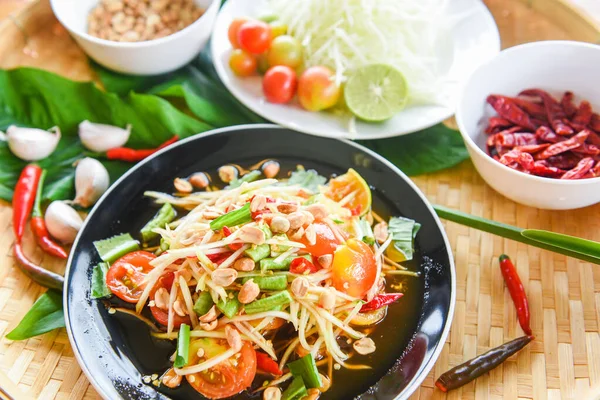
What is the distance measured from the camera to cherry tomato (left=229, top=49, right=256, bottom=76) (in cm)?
400

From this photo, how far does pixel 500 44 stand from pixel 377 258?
2211 millimetres

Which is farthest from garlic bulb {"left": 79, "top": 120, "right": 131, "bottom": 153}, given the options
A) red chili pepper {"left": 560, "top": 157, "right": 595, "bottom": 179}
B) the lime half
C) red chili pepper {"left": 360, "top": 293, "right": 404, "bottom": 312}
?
red chili pepper {"left": 560, "top": 157, "right": 595, "bottom": 179}

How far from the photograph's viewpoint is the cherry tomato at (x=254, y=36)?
3953 mm

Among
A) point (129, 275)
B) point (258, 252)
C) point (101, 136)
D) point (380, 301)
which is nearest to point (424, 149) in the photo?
point (380, 301)

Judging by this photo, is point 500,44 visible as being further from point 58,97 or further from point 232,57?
point 58,97

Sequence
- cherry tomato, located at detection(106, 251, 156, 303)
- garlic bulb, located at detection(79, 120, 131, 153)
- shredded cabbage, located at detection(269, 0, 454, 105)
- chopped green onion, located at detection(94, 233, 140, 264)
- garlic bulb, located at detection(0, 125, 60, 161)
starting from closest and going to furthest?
1. cherry tomato, located at detection(106, 251, 156, 303)
2. chopped green onion, located at detection(94, 233, 140, 264)
3. garlic bulb, located at detection(0, 125, 60, 161)
4. garlic bulb, located at detection(79, 120, 131, 153)
5. shredded cabbage, located at detection(269, 0, 454, 105)

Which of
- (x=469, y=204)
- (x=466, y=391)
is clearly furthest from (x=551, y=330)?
(x=469, y=204)

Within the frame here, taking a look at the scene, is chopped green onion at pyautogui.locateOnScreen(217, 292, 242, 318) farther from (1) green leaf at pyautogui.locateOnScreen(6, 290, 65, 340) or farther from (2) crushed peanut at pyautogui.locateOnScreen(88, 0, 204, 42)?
(2) crushed peanut at pyautogui.locateOnScreen(88, 0, 204, 42)

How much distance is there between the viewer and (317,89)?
3793mm

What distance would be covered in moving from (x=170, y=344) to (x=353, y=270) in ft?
3.14

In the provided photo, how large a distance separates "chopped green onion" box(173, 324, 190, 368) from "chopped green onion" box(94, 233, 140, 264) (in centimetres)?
69

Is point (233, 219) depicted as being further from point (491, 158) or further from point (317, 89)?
point (491, 158)

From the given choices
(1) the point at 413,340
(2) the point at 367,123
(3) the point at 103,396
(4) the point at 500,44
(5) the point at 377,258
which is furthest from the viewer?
(4) the point at 500,44

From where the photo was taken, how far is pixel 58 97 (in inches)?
157
